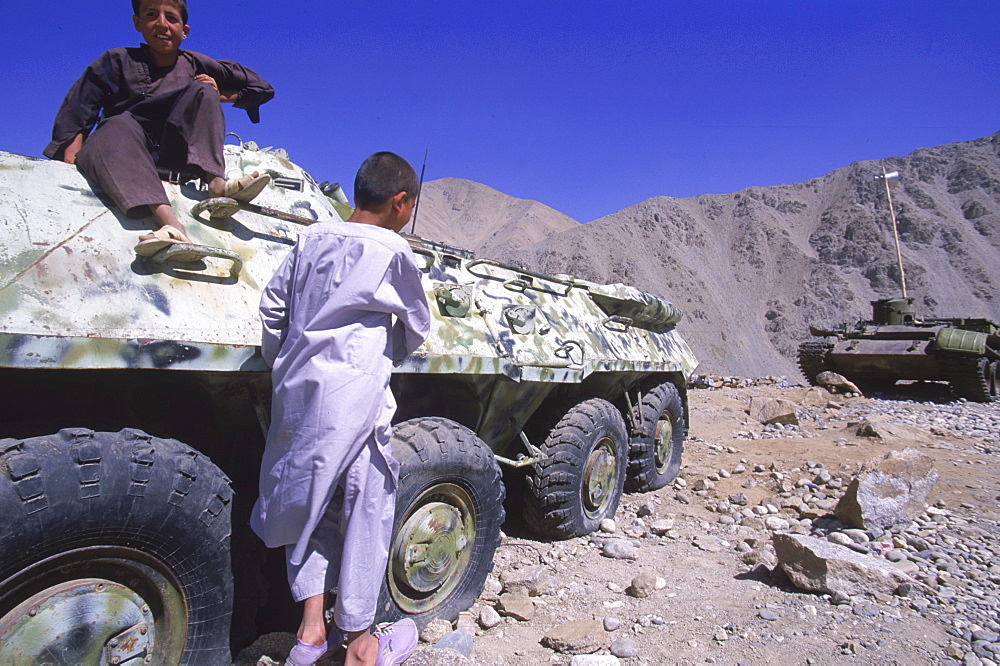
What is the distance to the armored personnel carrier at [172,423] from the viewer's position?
5.79ft

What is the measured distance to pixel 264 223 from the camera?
9.26 ft

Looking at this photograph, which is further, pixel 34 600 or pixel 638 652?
pixel 638 652

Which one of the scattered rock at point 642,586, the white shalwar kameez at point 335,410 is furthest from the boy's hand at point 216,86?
the scattered rock at point 642,586

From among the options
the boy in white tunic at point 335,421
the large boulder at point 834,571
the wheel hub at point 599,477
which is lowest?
the large boulder at point 834,571

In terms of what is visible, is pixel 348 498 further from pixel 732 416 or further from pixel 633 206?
pixel 633 206

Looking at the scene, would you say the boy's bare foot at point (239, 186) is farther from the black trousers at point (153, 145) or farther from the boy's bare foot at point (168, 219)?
the boy's bare foot at point (168, 219)

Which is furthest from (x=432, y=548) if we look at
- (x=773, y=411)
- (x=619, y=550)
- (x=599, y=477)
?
(x=773, y=411)

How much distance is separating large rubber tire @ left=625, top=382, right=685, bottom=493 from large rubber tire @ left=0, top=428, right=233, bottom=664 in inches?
155

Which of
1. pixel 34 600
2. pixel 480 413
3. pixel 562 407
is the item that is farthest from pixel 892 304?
pixel 34 600

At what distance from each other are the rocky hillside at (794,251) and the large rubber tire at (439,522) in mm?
24295

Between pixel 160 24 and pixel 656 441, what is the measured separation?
486 cm

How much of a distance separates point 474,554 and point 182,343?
1.69 meters

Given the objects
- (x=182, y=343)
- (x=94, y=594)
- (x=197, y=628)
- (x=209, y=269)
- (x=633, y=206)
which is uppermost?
(x=633, y=206)

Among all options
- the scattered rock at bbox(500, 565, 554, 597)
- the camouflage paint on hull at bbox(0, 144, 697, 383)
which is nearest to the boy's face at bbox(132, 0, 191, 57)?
the camouflage paint on hull at bbox(0, 144, 697, 383)
